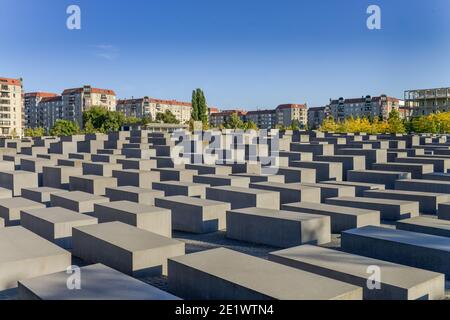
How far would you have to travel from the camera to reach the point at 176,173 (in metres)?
20.1

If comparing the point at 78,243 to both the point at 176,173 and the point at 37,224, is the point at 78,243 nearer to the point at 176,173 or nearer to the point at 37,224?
the point at 37,224

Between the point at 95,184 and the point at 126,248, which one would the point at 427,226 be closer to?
the point at 126,248

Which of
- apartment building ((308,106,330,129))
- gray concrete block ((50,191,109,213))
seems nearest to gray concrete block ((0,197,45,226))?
gray concrete block ((50,191,109,213))

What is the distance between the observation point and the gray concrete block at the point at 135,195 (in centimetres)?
1491

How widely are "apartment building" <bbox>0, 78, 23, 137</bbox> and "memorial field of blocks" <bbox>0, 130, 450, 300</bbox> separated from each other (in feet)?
247

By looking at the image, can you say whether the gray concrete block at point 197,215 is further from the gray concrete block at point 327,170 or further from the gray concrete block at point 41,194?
the gray concrete block at point 327,170

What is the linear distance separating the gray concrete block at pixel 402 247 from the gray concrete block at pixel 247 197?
174 inches

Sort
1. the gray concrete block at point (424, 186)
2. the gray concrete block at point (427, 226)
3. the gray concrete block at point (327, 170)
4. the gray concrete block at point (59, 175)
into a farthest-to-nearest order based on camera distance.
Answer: the gray concrete block at point (327, 170) → the gray concrete block at point (59, 175) → the gray concrete block at point (424, 186) → the gray concrete block at point (427, 226)

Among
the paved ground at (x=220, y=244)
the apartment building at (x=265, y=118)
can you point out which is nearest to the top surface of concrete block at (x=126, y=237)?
the paved ground at (x=220, y=244)

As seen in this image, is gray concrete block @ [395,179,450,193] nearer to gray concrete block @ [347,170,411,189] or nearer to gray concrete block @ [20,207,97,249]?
gray concrete block @ [347,170,411,189]

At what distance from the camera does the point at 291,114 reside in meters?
161

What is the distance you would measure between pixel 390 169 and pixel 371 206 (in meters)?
8.63

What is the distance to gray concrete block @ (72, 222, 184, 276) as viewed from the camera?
8602 mm
